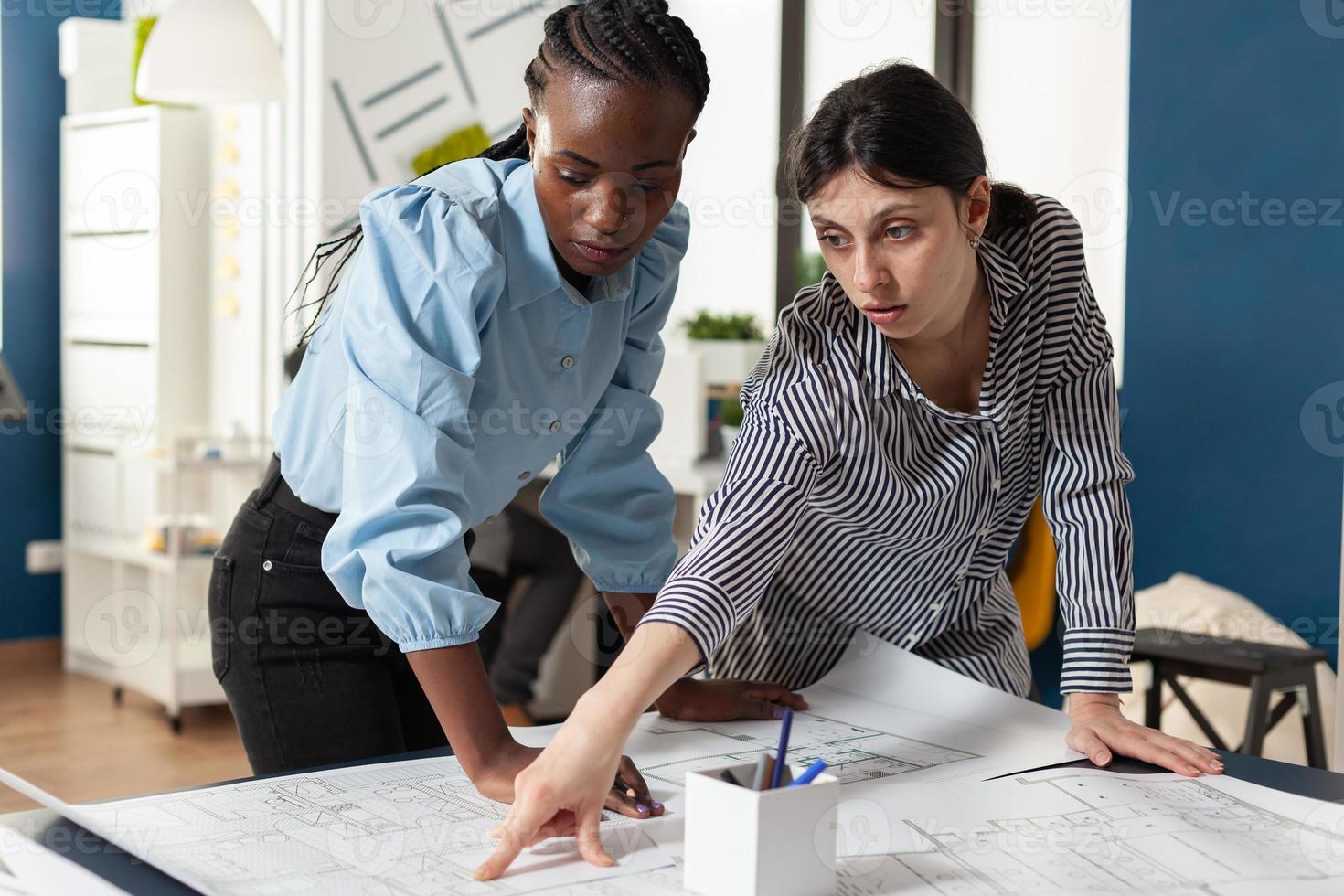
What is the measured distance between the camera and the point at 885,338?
1.26 meters

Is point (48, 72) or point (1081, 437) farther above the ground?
point (48, 72)

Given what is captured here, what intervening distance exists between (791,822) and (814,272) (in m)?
3.46

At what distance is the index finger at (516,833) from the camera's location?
0.92m

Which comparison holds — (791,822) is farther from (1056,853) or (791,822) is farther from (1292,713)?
(1292,713)

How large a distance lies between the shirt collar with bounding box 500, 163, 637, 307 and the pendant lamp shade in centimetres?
246

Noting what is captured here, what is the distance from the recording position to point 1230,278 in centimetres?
330

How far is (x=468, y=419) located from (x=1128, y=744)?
25.6 inches

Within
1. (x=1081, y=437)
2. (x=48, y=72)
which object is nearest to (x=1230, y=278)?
(x=1081, y=437)

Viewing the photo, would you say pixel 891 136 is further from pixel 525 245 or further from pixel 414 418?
pixel 414 418

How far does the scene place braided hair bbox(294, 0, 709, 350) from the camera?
3.54 ft

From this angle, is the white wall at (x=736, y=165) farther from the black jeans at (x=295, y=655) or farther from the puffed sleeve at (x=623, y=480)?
the black jeans at (x=295, y=655)

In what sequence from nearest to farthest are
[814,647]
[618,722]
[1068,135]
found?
[618,722], [814,647], [1068,135]

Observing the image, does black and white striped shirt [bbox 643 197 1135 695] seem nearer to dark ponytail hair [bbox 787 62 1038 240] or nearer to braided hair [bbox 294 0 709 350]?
dark ponytail hair [bbox 787 62 1038 240]

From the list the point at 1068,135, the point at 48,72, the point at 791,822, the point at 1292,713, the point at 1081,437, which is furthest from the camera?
the point at 48,72
